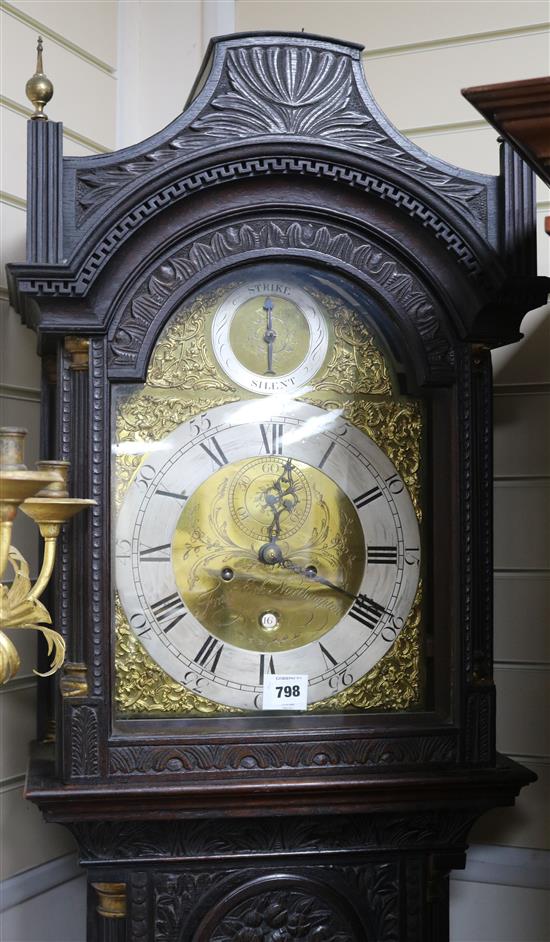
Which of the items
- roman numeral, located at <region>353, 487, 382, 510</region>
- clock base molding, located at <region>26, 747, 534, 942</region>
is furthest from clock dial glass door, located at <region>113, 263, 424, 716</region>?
clock base molding, located at <region>26, 747, 534, 942</region>

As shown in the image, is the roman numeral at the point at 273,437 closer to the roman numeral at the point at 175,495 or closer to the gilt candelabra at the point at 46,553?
the roman numeral at the point at 175,495

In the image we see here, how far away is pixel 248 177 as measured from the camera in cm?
126

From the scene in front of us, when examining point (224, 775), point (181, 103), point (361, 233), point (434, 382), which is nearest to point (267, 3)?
point (181, 103)

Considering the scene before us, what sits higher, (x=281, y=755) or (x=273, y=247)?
(x=273, y=247)

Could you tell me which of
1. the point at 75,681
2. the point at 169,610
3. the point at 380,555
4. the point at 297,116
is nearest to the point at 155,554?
the point at 169,610

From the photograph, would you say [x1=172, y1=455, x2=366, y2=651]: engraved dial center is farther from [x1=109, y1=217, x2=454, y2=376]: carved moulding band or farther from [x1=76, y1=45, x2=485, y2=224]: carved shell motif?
[x1=76, y1=45, x2=485, y2=224]: carved shell motif

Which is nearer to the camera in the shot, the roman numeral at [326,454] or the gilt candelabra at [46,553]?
the gilt candelabra at [46,553]

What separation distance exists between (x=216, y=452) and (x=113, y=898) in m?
0.55

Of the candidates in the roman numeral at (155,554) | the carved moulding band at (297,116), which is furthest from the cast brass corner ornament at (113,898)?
the carved moulding band at (297,116)

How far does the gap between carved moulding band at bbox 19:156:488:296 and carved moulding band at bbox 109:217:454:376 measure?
0.18 ft

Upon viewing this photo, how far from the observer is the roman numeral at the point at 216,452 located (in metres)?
1.29

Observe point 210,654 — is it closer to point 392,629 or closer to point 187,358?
point 392,629

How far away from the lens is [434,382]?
4.26 feet

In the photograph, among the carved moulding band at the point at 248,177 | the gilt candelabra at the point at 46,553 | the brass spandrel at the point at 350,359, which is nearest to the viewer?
the gilt candelabra at the point at 46,553
